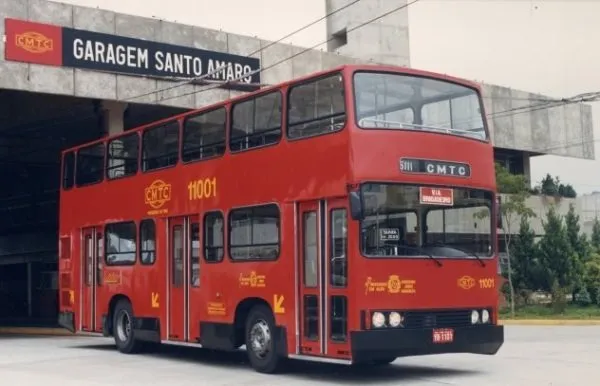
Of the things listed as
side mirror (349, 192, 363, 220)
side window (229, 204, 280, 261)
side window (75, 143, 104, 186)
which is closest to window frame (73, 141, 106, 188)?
side window (75, 143, 104, 186)

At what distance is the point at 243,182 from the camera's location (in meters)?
14.8

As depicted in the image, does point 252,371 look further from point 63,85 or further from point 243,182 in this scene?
point 63,85

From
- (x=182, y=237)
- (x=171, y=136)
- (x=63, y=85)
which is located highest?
(x=63, y=85)

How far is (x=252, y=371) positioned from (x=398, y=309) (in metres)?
3.26

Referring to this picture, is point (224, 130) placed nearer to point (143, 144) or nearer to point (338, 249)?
point (143, 144)

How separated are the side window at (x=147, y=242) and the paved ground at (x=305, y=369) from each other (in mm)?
1906

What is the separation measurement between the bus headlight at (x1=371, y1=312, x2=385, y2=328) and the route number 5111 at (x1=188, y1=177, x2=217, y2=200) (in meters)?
4.33

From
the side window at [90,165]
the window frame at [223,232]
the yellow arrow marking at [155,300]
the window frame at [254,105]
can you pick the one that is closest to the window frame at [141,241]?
the yellow arrow marking at [155,300]

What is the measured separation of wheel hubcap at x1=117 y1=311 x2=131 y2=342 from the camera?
18.7 m

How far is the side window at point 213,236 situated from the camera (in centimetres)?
1542

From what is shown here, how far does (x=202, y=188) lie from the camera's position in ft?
52.3

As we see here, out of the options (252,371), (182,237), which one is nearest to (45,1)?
(182,237)

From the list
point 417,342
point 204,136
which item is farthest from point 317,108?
point 417,342

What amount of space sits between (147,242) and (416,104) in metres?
6.91
